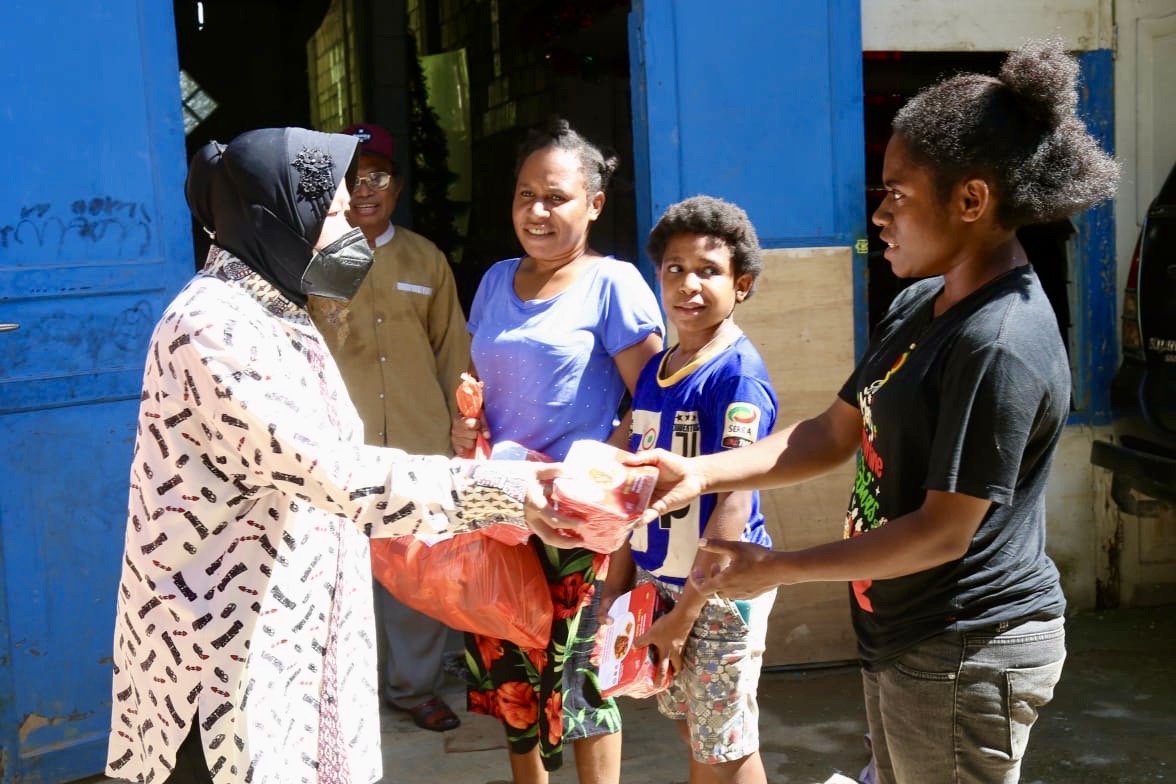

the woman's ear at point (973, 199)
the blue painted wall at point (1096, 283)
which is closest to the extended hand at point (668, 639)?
the woman's ear at point (973, 199)

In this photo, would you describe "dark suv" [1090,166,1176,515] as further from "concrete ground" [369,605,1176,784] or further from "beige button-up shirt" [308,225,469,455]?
"beige button-up shirt" [308,225,469,455]

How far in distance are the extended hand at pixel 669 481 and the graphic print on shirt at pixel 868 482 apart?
34cm

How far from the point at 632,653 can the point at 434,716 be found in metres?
1.81

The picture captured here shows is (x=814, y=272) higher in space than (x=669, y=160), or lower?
lower

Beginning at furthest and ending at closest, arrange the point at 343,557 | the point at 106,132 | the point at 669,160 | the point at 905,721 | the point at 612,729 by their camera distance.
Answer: the point at 669,160
the point at 106,132
the point at 612,729
the point at 343,557
the point at 905,721

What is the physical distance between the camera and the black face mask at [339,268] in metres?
2.34

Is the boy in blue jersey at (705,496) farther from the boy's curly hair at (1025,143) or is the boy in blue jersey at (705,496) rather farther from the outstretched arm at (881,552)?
the boy's curly hair at (1025,143)

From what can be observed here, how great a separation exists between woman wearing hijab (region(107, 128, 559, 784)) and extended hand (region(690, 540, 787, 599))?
40cm

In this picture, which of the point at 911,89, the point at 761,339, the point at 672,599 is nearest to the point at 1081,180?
the point at 672,599

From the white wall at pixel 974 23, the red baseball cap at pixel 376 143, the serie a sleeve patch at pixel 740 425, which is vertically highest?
the white wall at pixel 974 23

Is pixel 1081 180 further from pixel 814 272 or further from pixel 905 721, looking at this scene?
Answer: pixel 814 272

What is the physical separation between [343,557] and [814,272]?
2798 mm

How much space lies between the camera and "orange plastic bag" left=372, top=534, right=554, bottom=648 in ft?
10.5

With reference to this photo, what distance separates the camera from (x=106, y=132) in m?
3.91
